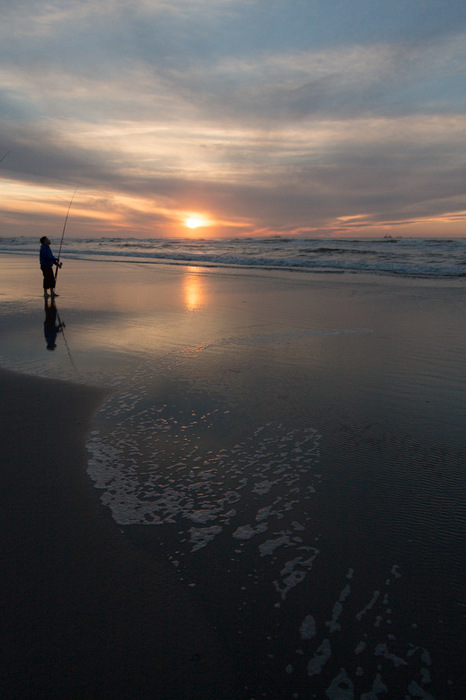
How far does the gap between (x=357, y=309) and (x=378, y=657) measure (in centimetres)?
894

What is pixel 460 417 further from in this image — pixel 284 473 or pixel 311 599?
pixel 311 599

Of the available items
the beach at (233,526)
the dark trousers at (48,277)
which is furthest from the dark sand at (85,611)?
the dark trousers at (48,277)

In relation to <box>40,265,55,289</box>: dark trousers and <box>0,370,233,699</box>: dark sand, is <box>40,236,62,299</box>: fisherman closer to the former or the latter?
<box>40,265,55,289</box>: dark trousers

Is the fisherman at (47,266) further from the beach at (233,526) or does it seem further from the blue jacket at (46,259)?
the beach at (233,526)

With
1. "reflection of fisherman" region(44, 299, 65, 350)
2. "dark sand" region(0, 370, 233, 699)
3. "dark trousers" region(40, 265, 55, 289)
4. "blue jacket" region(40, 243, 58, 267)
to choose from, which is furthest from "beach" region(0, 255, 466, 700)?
"blue jacket" region(40, 243, 58, 267)

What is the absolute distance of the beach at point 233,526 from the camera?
1796 mm

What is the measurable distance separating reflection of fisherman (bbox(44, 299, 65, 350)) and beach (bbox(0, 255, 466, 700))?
3.24 feet

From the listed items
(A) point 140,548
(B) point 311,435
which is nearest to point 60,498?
(A) point 140,548

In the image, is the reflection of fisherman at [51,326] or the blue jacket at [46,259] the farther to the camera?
the blue jacket at [46,259]

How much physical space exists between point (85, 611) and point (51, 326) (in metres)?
6.85

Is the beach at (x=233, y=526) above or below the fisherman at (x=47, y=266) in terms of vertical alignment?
below

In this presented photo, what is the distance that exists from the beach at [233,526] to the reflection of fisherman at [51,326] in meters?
0.99

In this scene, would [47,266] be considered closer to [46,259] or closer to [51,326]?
[46,259]

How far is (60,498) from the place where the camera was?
9.37 ft
